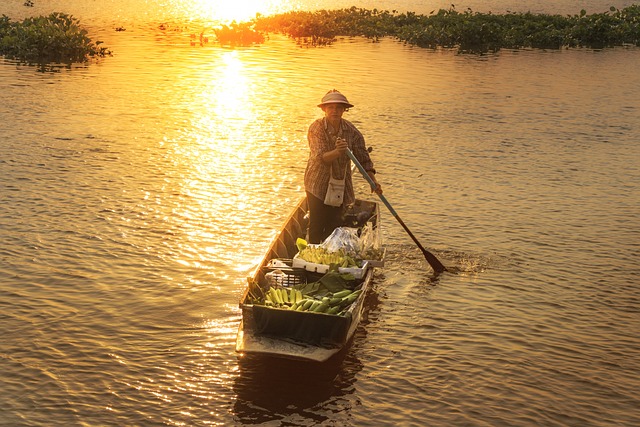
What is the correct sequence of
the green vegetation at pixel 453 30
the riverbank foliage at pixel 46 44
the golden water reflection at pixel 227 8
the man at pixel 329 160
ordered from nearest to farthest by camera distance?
the man at pixel 329 160, the riverbank foliage at pixel 46 44, the green vegetation at pixel 453 30, the golden water reflection at pixel 227 8

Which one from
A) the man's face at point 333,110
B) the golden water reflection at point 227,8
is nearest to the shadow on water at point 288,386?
the man's face at point 333,110

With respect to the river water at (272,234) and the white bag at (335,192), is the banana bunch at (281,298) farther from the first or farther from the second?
the white bag at (335,192)

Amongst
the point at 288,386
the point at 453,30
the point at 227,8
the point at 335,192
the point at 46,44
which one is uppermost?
the point at 227,8

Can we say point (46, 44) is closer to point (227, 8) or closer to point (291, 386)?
point (291, 386)

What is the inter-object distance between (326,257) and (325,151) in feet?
4.57

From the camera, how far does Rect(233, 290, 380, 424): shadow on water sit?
8891 mm

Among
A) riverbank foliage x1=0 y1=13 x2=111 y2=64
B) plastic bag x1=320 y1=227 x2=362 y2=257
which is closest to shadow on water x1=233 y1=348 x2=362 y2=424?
plastic bag x1=320 y1=227 x2=362 y2=257

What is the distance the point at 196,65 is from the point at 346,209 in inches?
813

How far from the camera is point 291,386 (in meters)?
9.34

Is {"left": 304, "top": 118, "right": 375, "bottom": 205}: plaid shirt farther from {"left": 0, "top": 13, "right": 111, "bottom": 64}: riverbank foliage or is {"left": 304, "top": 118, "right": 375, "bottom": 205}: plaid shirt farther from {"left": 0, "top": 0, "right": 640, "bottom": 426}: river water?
{"left": 0, "top": 13, "right": 111, "bottom": 64}: riverbank foliage

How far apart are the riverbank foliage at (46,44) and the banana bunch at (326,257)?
23028mm

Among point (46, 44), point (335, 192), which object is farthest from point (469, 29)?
point (335, 192)

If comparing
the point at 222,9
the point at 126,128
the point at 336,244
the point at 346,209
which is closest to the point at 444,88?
the point at 126,128

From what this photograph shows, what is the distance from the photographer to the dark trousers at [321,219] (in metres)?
11.4
